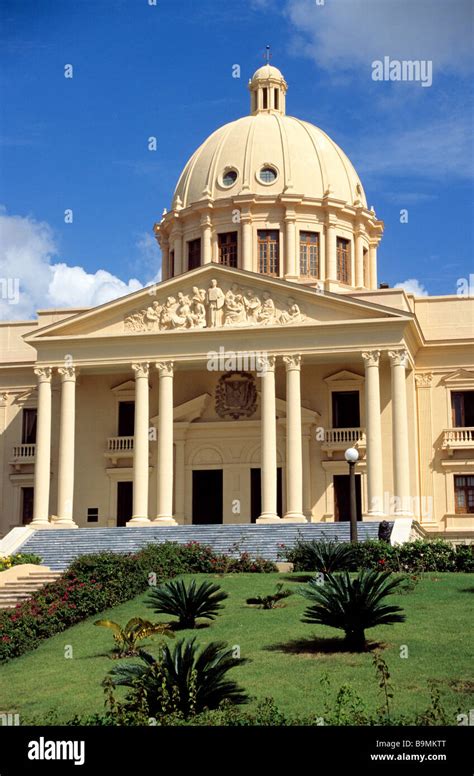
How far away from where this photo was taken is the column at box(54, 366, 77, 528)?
42750 millimetres

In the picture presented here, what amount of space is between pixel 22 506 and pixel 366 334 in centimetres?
1809

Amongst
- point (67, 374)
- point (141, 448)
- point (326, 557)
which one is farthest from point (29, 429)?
point (326, 557)

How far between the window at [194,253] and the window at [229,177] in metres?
3.30

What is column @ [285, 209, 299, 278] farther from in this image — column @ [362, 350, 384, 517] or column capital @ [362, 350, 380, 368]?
column @ [362, 350, 384, 517]

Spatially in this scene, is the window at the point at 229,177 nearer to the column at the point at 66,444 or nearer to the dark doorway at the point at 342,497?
the column at the point at 66,444

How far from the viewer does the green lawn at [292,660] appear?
16.0 m

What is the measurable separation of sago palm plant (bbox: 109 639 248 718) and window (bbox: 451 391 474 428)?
32.4 meters

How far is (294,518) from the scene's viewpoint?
4075cm

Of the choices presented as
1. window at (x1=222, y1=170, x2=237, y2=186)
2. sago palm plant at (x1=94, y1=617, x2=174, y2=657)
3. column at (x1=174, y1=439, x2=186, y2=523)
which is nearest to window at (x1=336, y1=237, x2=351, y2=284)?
window at (x1=222, y1=170, x2=237, y2=186)

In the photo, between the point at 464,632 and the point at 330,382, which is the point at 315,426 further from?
the point at 464,632

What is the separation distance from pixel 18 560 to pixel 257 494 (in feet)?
47.6

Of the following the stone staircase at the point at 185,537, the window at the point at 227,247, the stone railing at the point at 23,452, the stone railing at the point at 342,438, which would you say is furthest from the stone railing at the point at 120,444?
the window at the point at 227,247

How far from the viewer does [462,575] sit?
1101 inches
